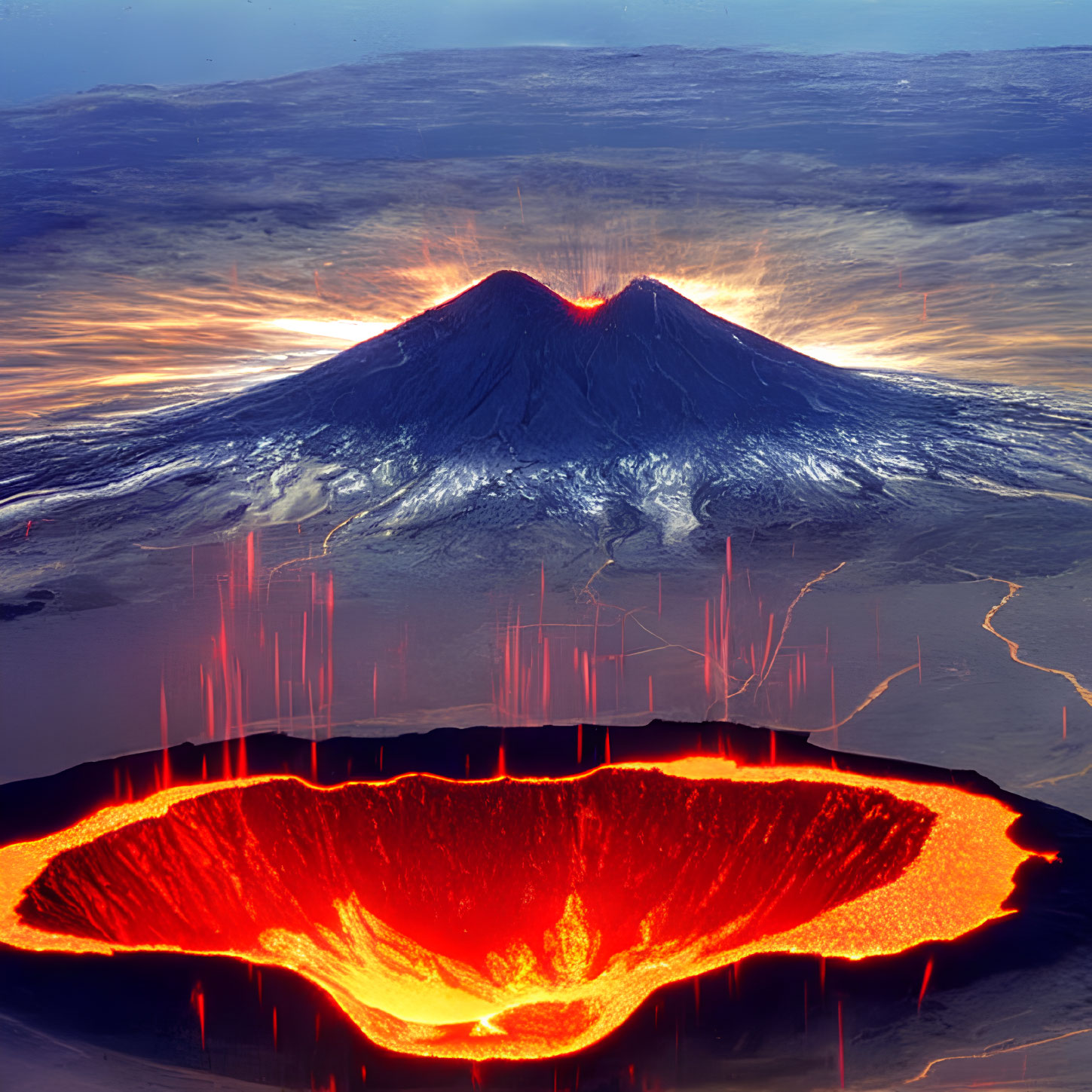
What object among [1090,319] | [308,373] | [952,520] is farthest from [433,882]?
[1090,319]

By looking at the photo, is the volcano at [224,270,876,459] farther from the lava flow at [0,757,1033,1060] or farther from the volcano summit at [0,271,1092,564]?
the lava flow at [0,757,1033,1060]

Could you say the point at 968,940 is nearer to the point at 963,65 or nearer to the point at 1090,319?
the point at 1090,319

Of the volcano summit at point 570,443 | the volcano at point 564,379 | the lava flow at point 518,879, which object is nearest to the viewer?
the lava flow at point 518,879

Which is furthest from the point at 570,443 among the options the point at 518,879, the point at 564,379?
the point at 518,879

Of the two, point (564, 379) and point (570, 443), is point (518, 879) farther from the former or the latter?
point (564, 379)

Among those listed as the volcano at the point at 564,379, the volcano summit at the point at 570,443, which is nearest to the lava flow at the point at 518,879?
the volcano summit at the point at 570,443

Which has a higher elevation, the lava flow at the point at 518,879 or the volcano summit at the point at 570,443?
the volcano summit at the point at 570,443

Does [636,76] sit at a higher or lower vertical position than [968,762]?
higher

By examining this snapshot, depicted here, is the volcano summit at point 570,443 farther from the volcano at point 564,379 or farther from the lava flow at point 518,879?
the lava flow at point 518,879

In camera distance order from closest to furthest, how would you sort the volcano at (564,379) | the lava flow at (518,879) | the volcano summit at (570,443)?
the lava flow at (518,879) → the volcano summit at (570,443) → the volcano at (564,379)
